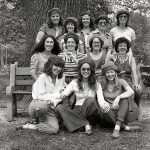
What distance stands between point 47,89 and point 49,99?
0.23m

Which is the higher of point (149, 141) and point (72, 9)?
point (72, 9)

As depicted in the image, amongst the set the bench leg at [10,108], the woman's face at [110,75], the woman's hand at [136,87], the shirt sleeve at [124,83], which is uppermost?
the woman's face at [110,75]

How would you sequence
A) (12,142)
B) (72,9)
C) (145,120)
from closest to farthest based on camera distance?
(12,142)
(145,120)
(72,9)

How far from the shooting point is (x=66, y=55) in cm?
626

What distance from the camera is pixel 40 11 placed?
316 inches

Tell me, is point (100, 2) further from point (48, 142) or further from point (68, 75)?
point (48, 142)

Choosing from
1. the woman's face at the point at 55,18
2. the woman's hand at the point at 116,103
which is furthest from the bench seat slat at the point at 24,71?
the woman's hand at the point at 116,103

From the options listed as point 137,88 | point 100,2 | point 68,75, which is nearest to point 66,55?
point 68,75

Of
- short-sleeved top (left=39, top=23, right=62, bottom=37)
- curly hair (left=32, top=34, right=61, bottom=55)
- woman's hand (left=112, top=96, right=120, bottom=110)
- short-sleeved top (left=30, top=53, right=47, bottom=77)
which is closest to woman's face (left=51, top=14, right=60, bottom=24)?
short-sleeved top (left=39, top=23, right=62, bottom=37)

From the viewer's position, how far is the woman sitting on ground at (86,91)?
18.0 ft

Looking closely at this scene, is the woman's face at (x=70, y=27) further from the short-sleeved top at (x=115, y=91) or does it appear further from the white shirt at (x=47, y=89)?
the short-sleeved top at (x=115, y=91)

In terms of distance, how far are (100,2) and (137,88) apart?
5.88 metres

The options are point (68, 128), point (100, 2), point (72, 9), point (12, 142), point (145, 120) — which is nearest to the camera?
point (12, 142)

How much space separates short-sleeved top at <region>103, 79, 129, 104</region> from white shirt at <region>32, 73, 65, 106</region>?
750 mm
